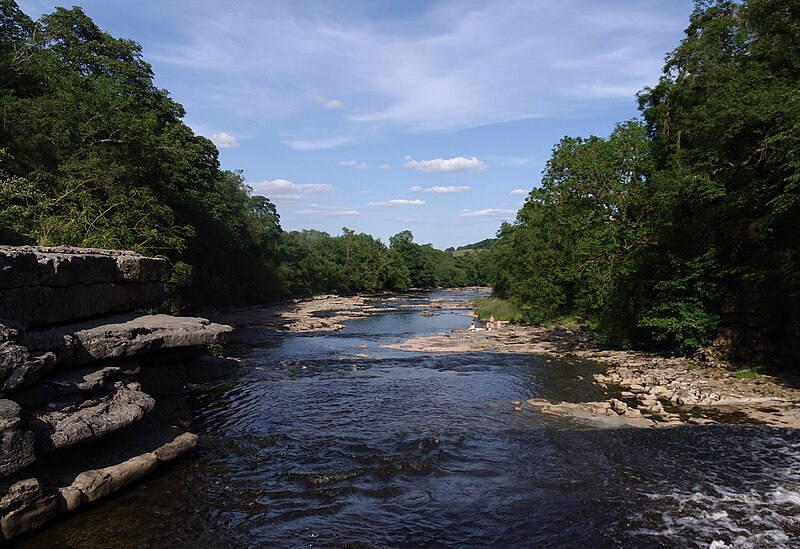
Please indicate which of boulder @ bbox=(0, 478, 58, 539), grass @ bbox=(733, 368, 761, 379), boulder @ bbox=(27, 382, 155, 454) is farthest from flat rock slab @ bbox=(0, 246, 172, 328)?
grass @ bbox=(733, 368, 761, 379)

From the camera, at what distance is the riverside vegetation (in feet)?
54.4

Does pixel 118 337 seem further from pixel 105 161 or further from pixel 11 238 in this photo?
pixel 105 161

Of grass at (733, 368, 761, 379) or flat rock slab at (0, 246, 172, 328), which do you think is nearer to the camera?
flat rock slab at (0, 246, 172, 328)

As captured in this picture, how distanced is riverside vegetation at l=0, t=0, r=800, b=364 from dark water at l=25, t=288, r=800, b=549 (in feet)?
23.9

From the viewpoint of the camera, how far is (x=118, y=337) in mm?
A: 10375

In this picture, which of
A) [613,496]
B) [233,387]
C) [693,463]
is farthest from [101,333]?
[693,463]

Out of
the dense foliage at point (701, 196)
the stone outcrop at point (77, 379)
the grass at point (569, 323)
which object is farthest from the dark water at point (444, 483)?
the grass at point (569, 323)

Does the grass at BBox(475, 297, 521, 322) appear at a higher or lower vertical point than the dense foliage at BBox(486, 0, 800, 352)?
lower

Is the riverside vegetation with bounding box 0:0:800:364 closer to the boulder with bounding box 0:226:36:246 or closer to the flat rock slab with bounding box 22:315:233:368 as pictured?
the boulder with bounding box 0:226:36:246

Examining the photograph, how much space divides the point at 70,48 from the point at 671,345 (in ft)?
149

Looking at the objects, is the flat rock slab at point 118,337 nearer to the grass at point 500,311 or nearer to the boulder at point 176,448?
the boulder at point 176,448

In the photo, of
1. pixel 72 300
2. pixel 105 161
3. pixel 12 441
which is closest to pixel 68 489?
pixel 12 441

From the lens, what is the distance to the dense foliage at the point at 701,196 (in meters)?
16.2

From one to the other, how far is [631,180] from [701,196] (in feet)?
30.1
